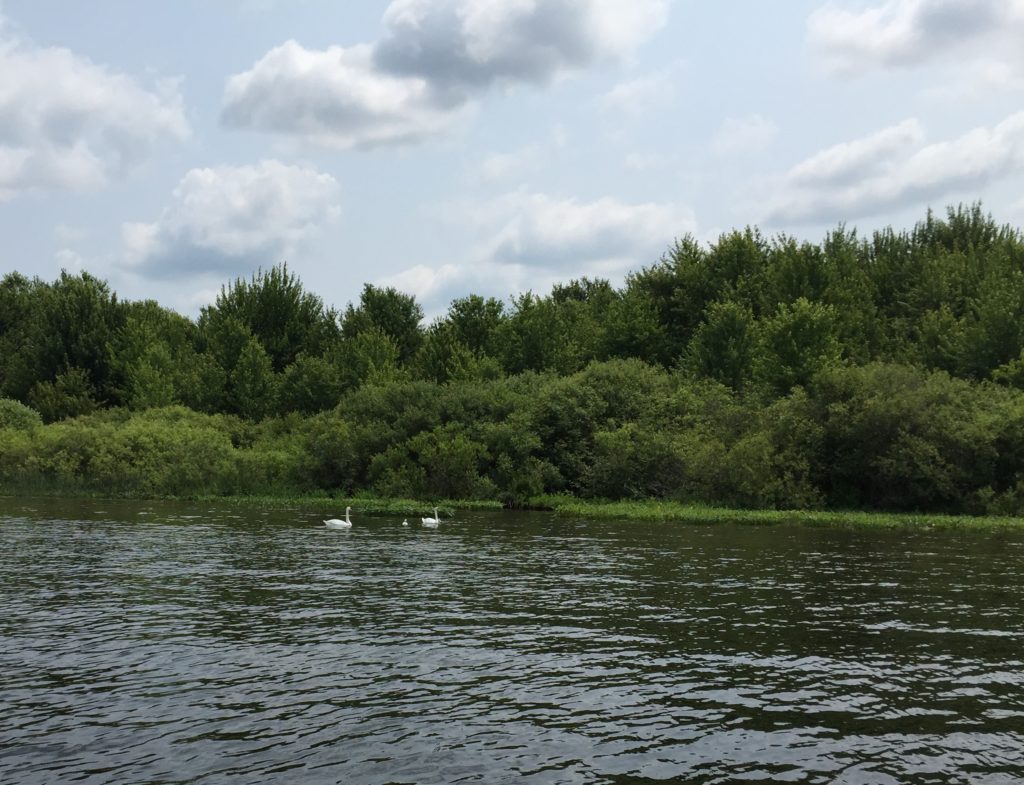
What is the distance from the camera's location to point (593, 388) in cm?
7331

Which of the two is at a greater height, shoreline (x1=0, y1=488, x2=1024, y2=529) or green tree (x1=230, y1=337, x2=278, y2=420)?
green tree (x1=230, y1=337, x2=278, y2=420)

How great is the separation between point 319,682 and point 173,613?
8469mm

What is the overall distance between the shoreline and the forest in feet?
6.18

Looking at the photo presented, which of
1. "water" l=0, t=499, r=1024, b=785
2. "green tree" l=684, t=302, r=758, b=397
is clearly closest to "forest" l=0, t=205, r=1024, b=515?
"green tree" l=684, t=302, r=758, b=397

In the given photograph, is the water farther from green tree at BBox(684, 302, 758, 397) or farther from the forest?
green tree at BBox(684, 302, 758, 397)

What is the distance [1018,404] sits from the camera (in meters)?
57.1

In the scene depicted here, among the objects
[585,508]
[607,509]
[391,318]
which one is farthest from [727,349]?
[391,318]

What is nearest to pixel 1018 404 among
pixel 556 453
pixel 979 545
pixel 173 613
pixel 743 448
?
pixel 743 448

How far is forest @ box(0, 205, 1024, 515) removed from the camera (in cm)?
5859

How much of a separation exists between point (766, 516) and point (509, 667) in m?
36.0

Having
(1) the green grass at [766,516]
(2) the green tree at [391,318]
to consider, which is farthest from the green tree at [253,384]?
(1) the green grass at [766,516]

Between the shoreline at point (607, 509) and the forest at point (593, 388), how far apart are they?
188cm

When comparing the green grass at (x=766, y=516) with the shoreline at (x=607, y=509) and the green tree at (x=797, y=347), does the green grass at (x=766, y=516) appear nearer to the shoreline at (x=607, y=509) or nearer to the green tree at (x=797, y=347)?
the shoreline at (x=607, y=509)

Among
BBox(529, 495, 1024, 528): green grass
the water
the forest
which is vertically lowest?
the water
